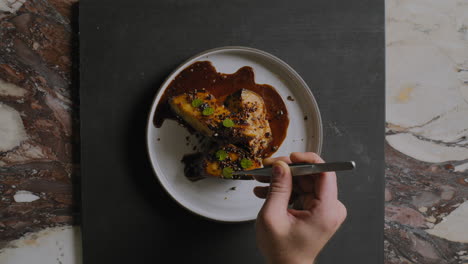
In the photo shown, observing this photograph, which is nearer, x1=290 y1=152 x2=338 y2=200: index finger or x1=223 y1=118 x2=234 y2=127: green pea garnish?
x1=290 y1=152 x2=338 y2=200: index finger

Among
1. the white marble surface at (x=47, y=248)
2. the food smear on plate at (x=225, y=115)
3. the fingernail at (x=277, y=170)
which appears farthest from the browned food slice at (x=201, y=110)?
the white marble surface at (x=47, y=248)

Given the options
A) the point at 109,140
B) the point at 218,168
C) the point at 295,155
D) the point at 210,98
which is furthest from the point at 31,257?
the point at 295,155

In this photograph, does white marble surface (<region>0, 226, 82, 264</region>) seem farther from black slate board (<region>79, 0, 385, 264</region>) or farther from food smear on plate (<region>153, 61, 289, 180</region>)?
food smear on plate (<region>153, 61, 289, 180</region>)

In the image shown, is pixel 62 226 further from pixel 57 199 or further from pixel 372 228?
pixel 372 228

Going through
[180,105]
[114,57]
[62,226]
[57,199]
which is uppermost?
[114,57]

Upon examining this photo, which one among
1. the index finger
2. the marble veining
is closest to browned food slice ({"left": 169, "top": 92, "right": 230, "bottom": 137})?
the index finger

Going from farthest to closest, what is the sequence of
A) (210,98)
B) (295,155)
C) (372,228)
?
1. (372,228)
2. (210,98)
3. (295,155)
